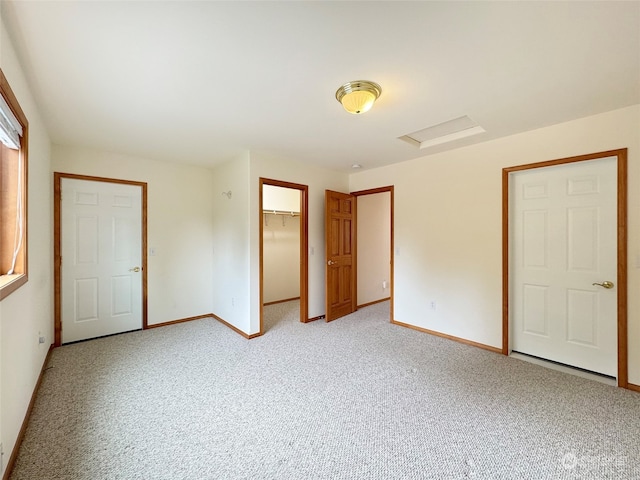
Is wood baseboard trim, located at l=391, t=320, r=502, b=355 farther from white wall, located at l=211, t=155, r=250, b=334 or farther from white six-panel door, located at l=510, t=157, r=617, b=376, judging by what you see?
white wall, located at l=211, t=155, r=250, b=334

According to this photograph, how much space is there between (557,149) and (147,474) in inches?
162

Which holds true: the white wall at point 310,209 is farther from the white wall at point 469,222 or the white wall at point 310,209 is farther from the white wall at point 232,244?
the white wall at point 469,222

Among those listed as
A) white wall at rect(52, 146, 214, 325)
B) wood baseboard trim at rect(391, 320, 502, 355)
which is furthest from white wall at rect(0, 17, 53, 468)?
wood baseboard trim at rect(391, 320, 502, 355)

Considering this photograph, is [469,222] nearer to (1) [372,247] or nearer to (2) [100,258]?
(1) [372,247]

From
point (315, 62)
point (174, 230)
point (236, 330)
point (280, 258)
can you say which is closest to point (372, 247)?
point (280, 258)

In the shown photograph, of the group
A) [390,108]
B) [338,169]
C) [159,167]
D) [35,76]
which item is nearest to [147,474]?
[35,76]

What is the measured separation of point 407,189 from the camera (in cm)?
392

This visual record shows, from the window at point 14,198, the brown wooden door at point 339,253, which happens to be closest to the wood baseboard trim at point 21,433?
the window at point 14,198

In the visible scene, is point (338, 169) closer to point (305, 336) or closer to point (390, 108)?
point (390, 108)

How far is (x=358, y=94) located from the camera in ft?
6.47

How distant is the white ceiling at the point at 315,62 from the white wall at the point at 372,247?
2.37m

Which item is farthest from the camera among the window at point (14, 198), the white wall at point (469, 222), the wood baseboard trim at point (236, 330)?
the wood baseboard trim at point (236, 330)

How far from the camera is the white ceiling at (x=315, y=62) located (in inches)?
53.7

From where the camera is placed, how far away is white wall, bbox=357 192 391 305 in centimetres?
500
